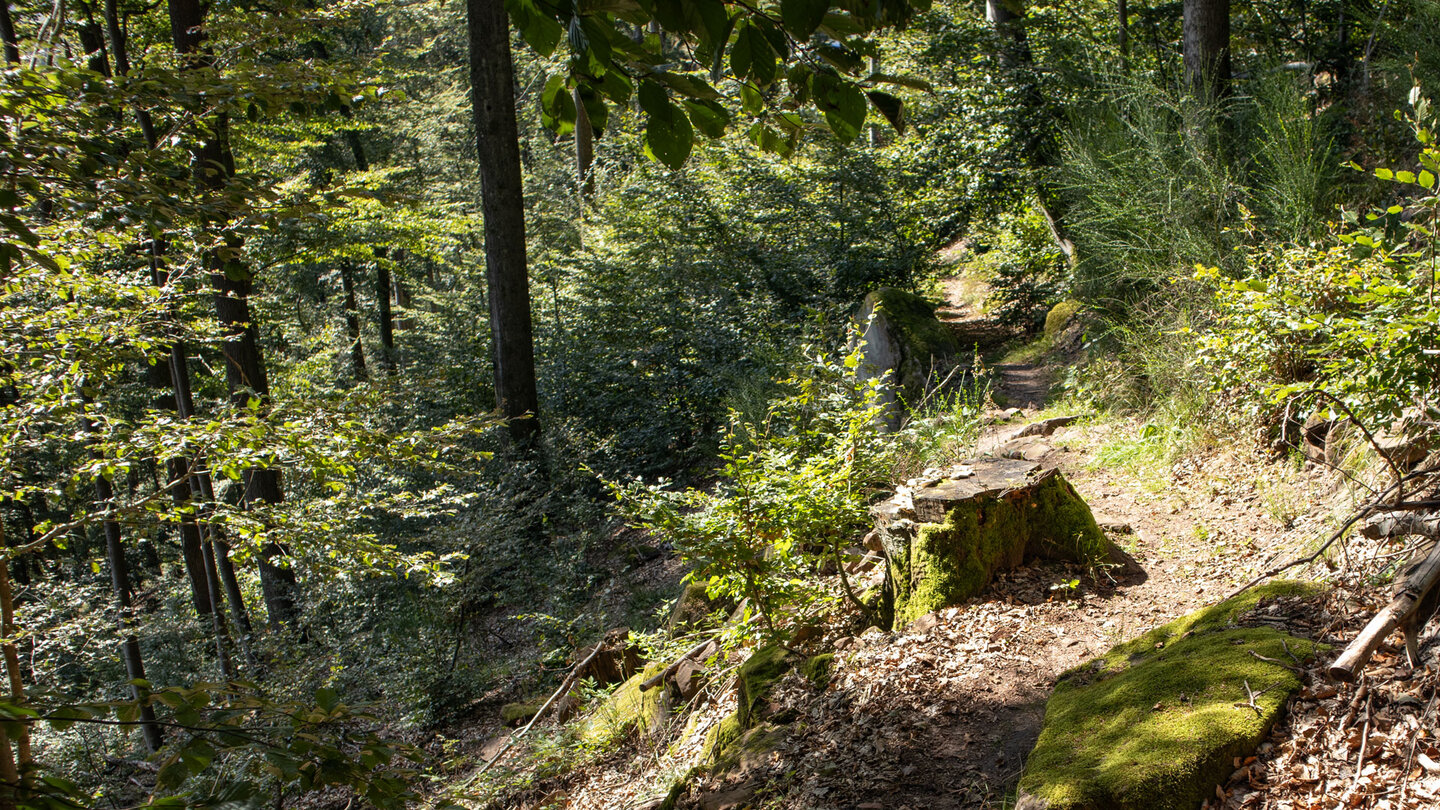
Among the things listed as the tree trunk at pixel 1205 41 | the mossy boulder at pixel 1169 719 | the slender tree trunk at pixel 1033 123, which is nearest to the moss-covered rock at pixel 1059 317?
the slender tree trunk at pixel 1033 123

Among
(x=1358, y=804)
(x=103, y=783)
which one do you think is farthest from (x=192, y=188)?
(x=103, y=783)

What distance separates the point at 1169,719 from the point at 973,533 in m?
1.84

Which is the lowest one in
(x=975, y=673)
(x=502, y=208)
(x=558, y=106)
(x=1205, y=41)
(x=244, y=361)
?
(x=975, y=673)

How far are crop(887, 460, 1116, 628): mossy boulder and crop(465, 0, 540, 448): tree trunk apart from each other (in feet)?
18.3

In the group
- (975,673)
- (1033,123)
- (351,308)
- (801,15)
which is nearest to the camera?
(801,15)

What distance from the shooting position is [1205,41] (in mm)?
7777

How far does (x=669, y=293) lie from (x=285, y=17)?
7.01m

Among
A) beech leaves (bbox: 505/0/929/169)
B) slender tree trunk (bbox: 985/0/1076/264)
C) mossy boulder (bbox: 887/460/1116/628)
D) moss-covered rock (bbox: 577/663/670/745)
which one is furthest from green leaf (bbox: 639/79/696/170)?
slender tree trunk (bbox: 985/0/1076/264)

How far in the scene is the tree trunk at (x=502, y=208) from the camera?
29.4 ft

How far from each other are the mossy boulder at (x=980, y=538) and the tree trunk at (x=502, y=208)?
558 centimetres

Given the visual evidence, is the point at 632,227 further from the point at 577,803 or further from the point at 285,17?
the point at 577,803

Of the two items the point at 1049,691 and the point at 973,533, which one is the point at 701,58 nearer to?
the point at 1049,691

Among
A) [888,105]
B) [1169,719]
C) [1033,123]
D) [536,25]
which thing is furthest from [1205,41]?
[536,25]

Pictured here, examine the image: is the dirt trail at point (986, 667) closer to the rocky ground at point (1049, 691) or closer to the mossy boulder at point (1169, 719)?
the rocky ground at point (1049, 691)
